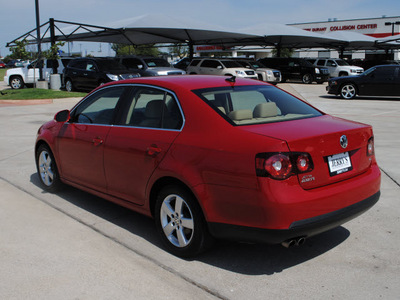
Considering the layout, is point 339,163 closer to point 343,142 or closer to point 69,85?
point 343,142

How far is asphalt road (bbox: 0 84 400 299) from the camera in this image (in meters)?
3.43

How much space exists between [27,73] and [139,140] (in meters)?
24.0

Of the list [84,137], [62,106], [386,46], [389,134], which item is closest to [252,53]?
[386,46]

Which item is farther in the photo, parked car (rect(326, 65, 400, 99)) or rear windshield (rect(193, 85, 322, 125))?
parked car (rect(326, 65, 400, 99))

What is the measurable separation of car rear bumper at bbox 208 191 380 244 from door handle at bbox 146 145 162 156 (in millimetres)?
826

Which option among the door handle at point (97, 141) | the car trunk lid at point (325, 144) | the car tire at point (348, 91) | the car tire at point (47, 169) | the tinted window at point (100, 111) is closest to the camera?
the car trunk lid at point (325, 144)

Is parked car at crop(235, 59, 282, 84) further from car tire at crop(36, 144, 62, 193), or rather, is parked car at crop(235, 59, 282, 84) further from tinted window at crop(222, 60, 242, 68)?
car tire at crop(36, 144, 62, 193)

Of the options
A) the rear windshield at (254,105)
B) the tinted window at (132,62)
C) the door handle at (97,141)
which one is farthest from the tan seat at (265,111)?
the tinted window at (132,62)

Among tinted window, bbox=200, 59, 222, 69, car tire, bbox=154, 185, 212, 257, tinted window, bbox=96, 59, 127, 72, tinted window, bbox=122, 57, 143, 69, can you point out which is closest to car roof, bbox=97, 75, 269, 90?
car tire, bbox=154, 185, 212, 257

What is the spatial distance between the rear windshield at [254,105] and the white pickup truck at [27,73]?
22899mm

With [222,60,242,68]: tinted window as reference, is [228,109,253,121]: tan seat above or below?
below

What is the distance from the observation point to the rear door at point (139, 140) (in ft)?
13.5

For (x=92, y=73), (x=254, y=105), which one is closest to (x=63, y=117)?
(x=254, y=105)

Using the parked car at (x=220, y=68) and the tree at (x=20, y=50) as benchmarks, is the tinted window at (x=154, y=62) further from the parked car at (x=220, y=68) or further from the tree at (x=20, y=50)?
the tree at (x=20, y=50)
